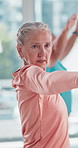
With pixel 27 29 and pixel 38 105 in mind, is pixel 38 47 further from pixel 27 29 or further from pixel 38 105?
pixel 38 105

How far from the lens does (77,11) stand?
240 centimetres

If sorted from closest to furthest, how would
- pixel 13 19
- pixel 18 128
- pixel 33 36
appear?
pixel 33 36, pixel 13 19, pixel 18 128

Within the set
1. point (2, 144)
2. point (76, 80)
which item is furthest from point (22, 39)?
point (2, 144)

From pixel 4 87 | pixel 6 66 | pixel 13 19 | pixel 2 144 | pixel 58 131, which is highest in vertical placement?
pixel 13 19

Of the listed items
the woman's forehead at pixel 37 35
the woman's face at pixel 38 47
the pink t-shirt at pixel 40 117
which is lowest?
the pink t-shirt at pixel 40 117

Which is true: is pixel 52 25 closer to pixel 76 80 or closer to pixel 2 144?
pixel 2 144

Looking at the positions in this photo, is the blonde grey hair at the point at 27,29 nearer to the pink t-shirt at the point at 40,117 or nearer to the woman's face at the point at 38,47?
the woman's face at the point at 38,47

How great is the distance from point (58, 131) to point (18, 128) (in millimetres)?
1645

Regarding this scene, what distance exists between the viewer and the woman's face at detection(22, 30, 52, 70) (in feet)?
3.13

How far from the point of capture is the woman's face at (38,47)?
953mm

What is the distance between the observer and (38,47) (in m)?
0.95

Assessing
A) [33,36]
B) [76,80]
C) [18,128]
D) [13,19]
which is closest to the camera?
[76,80]

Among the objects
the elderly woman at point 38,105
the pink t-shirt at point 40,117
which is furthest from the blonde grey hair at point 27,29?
the pink t-shirt at point 40,117

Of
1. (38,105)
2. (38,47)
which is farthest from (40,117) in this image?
(38,47)
